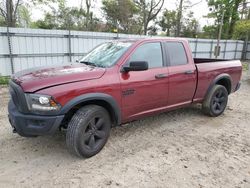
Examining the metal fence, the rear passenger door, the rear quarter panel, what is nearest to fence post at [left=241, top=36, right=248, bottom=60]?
the metal fence

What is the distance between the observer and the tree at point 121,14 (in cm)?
2259

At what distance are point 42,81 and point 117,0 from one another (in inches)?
846

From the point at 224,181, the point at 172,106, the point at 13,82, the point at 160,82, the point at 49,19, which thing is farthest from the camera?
the point at 49,19

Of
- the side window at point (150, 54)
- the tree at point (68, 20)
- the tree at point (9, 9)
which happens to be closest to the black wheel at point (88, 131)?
the side window at point (150, 54)

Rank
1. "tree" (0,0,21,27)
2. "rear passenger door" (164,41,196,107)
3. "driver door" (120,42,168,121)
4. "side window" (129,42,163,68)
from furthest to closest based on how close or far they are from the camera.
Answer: "tree" (0,0,21,27)
"rear passenger door" (164,41,196,107)
"side window" (129,42,163,68)
"driver door" (120,42,168,121)

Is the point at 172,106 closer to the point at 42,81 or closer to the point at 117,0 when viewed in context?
the point at 42,81

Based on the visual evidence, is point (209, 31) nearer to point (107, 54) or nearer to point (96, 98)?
point (107, 54)

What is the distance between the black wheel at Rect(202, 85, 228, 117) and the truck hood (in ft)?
9.42

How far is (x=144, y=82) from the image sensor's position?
3756 millimetres

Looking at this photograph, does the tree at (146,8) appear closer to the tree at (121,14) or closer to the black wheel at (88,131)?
the tree at (121,14)

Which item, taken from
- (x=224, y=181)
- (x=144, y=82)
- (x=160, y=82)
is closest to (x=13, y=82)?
(x=144, y=82)

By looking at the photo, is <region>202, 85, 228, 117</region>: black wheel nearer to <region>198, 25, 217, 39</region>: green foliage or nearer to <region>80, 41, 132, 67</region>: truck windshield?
<region>80, 41, 132, 67</region>: truck windshield

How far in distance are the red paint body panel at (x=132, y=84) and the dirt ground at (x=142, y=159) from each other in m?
0.53

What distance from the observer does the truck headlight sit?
282 centimetres
